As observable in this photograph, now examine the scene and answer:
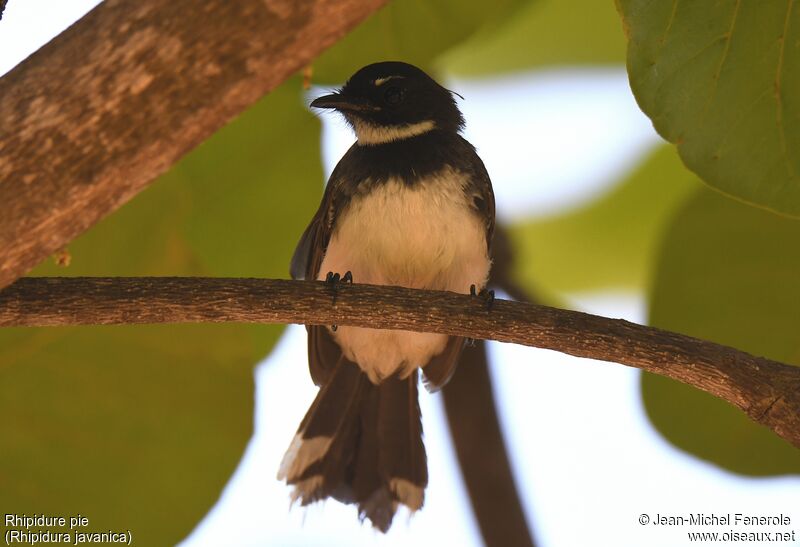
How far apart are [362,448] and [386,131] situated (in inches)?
52.5

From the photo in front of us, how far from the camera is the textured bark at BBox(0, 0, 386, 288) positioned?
148 centimetres

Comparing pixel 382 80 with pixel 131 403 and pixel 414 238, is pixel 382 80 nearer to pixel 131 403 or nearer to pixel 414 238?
pixel 414 238

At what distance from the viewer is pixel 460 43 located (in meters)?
2.90

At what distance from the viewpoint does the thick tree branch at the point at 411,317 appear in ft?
7.17

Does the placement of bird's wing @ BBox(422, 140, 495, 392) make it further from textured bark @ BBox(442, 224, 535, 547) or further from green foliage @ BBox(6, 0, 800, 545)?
green foliage @ BBox(6, 0, 800, 545)

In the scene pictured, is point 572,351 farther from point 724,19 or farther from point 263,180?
point 263,180

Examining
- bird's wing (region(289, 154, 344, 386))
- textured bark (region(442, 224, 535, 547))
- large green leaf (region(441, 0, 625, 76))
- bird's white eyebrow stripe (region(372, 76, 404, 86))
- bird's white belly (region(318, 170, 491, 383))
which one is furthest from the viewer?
bird's white eyebrow stripe (region(372, 76, 404, 86))

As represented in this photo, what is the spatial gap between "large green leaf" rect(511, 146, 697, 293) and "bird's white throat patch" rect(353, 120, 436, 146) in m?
0.58

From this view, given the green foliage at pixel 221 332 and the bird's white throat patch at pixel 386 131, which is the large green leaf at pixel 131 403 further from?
the bird's white throat patch at pixel 386 131

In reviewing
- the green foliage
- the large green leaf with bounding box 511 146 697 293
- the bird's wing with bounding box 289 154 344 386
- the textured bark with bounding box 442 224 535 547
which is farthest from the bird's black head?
the textured bark with bounding box 442 224 535 547

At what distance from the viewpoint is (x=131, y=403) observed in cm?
299

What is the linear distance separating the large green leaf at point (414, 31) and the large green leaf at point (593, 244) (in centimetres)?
127

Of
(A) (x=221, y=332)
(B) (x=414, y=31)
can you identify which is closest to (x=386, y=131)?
(B) (x=414, y=31)

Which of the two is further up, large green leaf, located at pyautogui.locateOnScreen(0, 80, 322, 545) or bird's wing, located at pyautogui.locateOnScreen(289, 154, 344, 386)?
bird's wing, located at pyautogui.locateOnScreen(289, 154, 344, 386)
